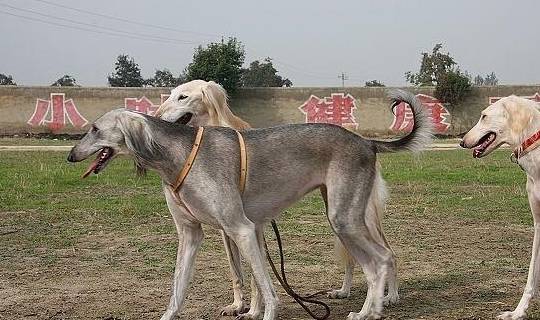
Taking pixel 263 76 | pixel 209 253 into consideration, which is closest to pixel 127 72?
pixel 263 76

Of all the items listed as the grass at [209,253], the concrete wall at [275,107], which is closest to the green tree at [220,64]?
the concrete wall at [275,107]

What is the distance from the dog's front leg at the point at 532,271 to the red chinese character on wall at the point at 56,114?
1426 inches

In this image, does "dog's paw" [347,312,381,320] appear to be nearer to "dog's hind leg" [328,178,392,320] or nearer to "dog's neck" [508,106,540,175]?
"dog's hind leg" [328,178,392,320]

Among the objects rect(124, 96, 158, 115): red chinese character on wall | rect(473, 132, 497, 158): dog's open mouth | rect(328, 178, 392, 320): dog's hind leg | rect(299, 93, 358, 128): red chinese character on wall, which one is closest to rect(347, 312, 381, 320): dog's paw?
rect(328, 178, 392, 320): dog's hind leg

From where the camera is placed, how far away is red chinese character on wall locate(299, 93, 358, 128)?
4088 centimetres

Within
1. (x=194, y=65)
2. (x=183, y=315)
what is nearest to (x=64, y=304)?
(x=183, y=315)

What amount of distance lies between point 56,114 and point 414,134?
3604 cm

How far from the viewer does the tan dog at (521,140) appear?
21.1 feet

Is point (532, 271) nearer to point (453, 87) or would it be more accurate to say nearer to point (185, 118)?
point (185, 118)

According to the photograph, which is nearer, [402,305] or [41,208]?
[402,305]

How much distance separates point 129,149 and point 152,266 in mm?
3099

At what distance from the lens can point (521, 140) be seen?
6504 mm

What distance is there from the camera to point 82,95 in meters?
40.6

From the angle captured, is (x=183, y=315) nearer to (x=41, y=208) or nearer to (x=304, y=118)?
(x=41, y=208)
